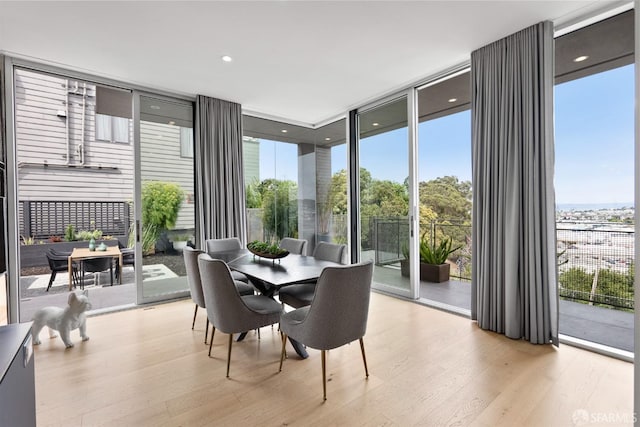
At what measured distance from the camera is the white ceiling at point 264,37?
230 centimetres

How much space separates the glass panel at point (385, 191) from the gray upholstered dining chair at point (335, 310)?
2280mm

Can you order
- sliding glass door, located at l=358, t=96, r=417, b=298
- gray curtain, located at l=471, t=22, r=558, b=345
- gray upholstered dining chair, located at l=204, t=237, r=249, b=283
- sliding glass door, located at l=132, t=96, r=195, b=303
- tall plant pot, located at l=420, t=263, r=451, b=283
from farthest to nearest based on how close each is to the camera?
tall plant pot, located at l=420, t=263, r=451, b=283, sliding glass door, located at l=358, t=96, r=417, b=298, sliding glass door, located at l=132, t=96, r=195, b=303, gray upholstered dining chair, located at l=204, t=237, r=249, b=283, gray curtain, located at l=471, t=22, r=558, b=345

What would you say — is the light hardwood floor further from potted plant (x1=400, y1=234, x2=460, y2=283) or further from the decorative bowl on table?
potted plant (x1=400, y1=234, x2=460, y2=283)

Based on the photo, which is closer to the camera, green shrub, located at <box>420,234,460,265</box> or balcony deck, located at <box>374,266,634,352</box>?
balcony deck, located at <box>374,266,634,352</box>

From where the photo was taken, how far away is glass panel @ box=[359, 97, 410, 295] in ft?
13.3

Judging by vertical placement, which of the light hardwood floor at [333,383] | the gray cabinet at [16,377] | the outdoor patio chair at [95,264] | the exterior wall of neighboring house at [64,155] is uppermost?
the exterior wall of neighboring house at [64,155]

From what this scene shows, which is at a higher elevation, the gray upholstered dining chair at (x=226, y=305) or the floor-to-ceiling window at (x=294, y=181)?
the floor-to-ceiling window at (x=294, y=181)

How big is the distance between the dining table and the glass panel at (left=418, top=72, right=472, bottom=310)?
2.19 meters

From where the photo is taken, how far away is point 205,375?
213 cm

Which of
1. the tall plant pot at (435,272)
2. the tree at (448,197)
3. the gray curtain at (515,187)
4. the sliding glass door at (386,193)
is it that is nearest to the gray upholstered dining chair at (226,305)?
the gray curtain at (515,187)

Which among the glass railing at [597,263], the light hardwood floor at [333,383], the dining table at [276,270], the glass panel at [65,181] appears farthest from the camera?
the glass panel at [65,181]

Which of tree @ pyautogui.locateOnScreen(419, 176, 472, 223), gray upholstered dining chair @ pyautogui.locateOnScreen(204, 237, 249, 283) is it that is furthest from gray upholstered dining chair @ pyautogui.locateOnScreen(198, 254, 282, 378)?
tree @ pyautogui.locateOnScreen(419, 176, 472, 223)

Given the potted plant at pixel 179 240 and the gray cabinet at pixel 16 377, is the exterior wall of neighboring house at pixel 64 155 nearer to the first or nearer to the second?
the potted plant at pixel 179 240

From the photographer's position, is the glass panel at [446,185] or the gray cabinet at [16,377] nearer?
the gray cabinet at [16,377]
